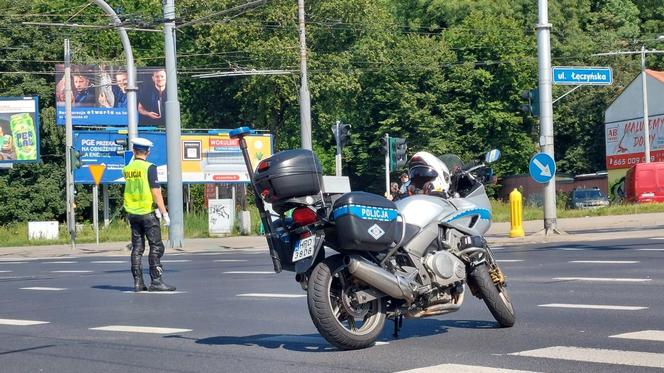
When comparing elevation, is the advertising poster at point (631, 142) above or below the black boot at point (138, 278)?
above

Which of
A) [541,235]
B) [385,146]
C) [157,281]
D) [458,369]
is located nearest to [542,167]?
[541,235]

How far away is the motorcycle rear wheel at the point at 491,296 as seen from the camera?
9.02 metres

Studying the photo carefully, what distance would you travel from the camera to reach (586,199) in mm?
56438

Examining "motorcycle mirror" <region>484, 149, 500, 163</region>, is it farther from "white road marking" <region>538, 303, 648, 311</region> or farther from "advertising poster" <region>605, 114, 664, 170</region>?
"advertising poster" <region>605, 114, 664, 170</region>

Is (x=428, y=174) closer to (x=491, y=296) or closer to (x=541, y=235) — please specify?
(x=491, y=296)

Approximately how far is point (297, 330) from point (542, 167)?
1708 cm

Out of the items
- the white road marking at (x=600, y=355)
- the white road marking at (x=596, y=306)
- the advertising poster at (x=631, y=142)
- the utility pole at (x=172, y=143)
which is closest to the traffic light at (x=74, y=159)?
the utility pole at (x=172, y=143)

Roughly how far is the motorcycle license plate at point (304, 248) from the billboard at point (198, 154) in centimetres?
4088

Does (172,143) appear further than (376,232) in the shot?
Yes

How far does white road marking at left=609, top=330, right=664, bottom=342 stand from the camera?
26.8 ft

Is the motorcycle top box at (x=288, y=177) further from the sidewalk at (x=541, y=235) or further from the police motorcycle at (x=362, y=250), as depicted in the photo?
the sidewalk at (x=541, y=235)

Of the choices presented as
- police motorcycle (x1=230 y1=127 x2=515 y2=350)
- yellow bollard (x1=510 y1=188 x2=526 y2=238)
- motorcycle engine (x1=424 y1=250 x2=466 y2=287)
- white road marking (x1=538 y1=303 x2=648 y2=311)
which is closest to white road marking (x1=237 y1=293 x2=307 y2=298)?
white road marking (x1=538 y1=303 x2=648 y2=311)

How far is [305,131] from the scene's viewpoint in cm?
3975

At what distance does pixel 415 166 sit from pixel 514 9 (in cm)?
7131
